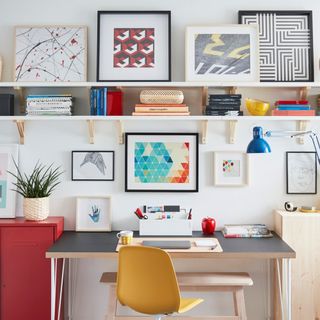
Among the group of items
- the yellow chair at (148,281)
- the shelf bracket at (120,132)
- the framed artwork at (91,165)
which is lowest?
the yellow chair at (148,281)

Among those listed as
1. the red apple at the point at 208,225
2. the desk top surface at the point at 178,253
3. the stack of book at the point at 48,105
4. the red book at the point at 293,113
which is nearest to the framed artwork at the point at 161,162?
the red apple at the point at 208,225

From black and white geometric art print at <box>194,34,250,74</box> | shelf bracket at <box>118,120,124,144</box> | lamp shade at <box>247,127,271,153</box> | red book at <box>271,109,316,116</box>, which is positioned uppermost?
black and white geometric art print at <box>194,34,250,74</box>

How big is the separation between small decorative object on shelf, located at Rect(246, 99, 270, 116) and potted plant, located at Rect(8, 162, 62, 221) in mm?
1503

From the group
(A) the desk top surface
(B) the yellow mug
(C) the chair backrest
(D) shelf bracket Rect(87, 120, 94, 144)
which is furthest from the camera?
(D) shelf bracket Rect(87, 120, 94, 144)

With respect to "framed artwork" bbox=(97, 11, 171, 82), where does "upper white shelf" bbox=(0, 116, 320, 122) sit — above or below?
below

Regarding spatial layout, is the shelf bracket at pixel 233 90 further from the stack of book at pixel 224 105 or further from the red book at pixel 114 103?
the red book at pixel 114 103

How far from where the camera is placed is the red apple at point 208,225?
10.2 feet

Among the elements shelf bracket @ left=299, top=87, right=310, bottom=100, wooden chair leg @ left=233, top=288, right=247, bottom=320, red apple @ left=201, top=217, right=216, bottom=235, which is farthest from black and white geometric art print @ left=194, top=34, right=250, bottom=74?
wooden chair leg @ left=233, top=288, right=247, bottom=320

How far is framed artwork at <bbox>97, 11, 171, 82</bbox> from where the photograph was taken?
125 inches

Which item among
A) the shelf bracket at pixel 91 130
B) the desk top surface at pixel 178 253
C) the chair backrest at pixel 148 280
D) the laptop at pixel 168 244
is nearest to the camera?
the chair backrest at pixel 148 280

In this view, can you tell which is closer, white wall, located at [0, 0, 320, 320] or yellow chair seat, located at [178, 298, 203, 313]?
yellow chair seat, located at [178, 298, 203, 313]

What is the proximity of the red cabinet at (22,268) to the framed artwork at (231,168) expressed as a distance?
1.28 metres

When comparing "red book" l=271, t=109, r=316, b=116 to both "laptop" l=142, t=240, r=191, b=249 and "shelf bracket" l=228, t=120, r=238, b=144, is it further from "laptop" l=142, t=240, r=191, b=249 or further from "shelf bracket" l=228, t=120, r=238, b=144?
"laptop" l=142, t=240, r=191, b=249

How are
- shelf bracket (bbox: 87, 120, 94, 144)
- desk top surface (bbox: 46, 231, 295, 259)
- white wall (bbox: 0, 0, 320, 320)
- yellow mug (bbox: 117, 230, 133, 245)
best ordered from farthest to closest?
white wall (bbox: 0, 0, 320, 320), shelf bracket (bbox: 87, 120, 94, 144), yellow mug (bbox: 117, 230, 133, 245), desk top surface (bbox: 46, 231, 295, 259)
